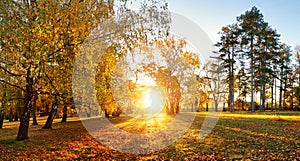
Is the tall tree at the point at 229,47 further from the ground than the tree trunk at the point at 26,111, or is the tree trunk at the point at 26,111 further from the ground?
the tall tree at the point at 229,47

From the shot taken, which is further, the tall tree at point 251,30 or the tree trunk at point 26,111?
the tall tree at point 251,30

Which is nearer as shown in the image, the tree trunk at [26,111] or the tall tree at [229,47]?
the tree trunk at [26,111]

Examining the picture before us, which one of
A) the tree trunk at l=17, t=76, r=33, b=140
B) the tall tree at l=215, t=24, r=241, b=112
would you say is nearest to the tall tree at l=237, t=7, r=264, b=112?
the tall tree at l=215, t=24, r=241, b=112

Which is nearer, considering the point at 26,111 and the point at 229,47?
the point at 26,111

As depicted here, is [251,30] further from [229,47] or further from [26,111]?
[26,111]

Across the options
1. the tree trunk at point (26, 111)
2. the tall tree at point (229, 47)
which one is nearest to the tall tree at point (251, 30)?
the tall tree at point (229, 47)

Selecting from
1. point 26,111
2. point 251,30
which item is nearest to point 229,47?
point 251,30

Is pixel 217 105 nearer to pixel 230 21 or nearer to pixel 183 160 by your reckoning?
pixel 230 21

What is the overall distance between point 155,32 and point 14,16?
5118 millimetres

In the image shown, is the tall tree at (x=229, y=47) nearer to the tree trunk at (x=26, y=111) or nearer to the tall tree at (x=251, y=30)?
the tall tree at (x=251, y=30)

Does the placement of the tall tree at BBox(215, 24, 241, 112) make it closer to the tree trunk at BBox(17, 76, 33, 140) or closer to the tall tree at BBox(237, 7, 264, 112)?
the tall tree at BBox(237, 7, 264, 112)

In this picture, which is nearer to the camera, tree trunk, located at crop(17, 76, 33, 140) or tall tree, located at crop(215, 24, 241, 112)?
tree trunk, located at crop(17, 76, 33, 140)

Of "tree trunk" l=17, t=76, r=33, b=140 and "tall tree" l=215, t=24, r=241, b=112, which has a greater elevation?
"tall tree" l=215, t=24, r=241, b=112

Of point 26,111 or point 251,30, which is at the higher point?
point 251,30
